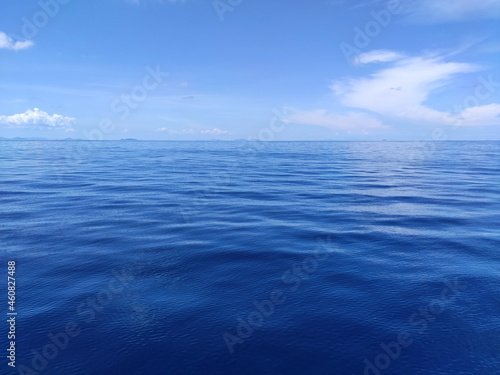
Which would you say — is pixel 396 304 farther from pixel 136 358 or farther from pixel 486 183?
pixel 486 183

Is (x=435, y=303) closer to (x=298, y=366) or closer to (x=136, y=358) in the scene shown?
(x=298, y=366)

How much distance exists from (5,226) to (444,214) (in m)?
37.0

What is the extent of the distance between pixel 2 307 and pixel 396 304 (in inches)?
652

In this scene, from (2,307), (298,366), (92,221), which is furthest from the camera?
(92,221)

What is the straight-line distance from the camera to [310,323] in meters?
11.9

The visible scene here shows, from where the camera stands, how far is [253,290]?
14.5 metres

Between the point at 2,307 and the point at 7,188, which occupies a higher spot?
the point at 7,188

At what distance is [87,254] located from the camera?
18.5 m

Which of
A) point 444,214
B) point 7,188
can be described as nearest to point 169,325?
point 444,214

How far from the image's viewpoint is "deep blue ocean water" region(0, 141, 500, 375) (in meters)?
10.1

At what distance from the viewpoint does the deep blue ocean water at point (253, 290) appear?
33.2ft

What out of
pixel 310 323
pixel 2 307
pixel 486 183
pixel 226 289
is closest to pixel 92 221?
pixel 2 307

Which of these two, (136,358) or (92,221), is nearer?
(136,358)

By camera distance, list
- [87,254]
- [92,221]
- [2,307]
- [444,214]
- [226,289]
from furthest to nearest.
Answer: [444,214], [92,221], [87,254], [226,289], [2,307]
